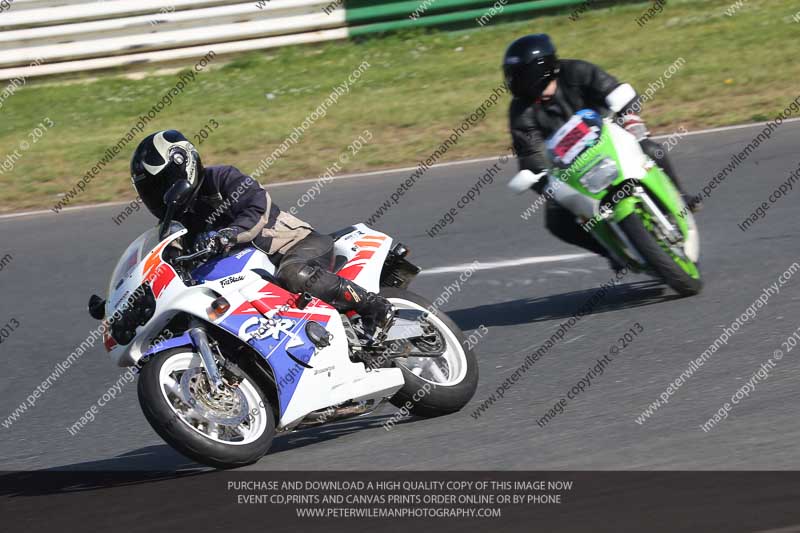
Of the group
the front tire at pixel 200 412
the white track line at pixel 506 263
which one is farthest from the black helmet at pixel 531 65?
the front tire at pixel 200 412

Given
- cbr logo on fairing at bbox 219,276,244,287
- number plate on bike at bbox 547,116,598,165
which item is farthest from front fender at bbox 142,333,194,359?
number plate on bike at bbox 547,116,598,165

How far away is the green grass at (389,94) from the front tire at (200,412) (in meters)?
7.53

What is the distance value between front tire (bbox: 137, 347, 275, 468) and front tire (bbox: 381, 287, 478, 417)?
0.85 m

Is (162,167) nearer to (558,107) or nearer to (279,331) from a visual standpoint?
(279,331)

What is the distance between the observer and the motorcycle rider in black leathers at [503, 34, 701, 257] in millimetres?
8172

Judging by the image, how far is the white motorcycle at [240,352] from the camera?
5617 mm

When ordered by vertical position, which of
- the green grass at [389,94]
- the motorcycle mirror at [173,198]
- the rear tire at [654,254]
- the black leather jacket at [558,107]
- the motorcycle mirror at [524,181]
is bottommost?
the green grass at [389,94]

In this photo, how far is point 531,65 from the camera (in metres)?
8.18

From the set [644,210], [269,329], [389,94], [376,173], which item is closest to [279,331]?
[269,329]

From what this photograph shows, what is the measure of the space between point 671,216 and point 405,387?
2.54 m

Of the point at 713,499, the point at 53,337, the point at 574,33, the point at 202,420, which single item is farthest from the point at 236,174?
the point at 574,33

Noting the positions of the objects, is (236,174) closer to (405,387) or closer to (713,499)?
(405,387)

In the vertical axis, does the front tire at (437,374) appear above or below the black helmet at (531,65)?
below

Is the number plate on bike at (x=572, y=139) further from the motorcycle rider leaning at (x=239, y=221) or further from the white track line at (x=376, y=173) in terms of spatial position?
the white track line at (x=376, y=173)
